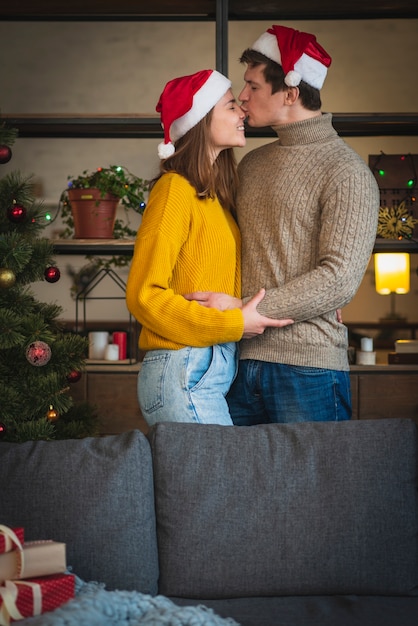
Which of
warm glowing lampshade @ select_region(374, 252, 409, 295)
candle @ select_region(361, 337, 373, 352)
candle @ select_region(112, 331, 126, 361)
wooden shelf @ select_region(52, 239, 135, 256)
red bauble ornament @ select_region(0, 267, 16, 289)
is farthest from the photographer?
candle @ select_region(112, 331, 126, 361)

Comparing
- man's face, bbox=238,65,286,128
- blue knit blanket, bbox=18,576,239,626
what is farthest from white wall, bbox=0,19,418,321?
blue knit blanket, bbox=18,576,239,626

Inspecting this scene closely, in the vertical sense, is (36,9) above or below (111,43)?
below

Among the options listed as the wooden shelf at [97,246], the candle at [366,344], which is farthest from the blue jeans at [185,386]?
the candle at [366,344]

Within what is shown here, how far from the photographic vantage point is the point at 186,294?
6.67 ft

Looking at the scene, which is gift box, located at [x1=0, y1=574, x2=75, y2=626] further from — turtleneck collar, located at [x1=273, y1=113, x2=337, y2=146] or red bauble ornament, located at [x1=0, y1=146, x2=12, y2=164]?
red bauble ornament, located at [x1=0, y1=146, x2=12, y2=164]

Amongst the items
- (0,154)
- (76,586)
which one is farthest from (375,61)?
(76,586)

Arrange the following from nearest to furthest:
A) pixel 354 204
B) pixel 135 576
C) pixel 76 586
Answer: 1. pixel 76 586
2. pixel 135 576
3. pixel 354 204

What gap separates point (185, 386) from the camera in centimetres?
199

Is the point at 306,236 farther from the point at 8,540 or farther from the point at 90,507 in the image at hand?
the point at 8,540

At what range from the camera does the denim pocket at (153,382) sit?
78.8 inches

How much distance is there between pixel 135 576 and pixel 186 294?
2.24ft

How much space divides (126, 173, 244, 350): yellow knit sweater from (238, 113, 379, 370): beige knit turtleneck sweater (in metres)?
0.10

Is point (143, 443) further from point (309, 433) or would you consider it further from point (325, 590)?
point (325, 590)

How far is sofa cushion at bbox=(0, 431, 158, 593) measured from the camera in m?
1.66
